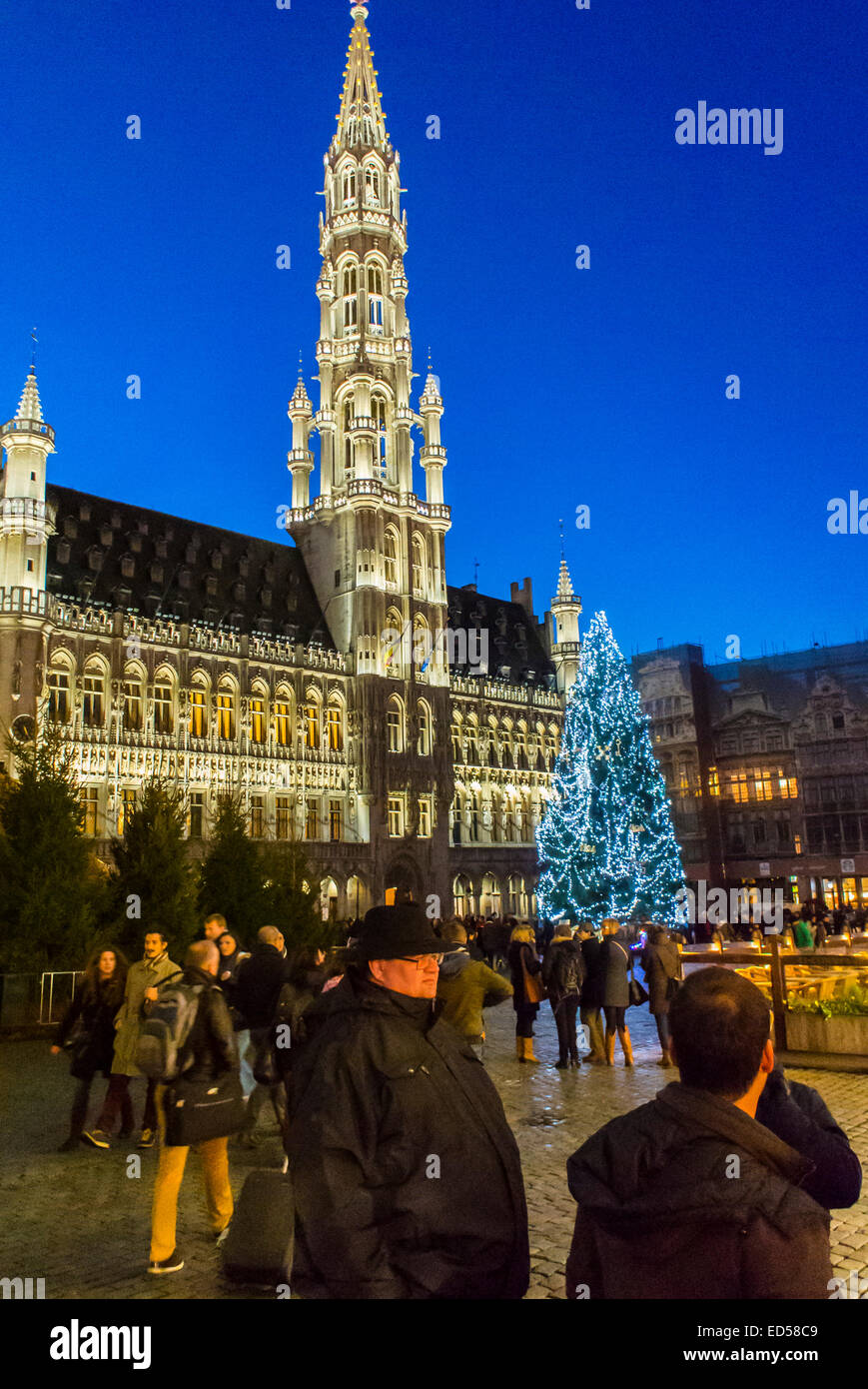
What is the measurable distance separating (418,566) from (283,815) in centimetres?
1546

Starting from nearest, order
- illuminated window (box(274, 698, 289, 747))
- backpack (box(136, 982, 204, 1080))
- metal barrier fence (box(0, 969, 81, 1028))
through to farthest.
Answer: backpack (box(136, 982, 204, 1080)), metal barrier fence (box(0, 969, 81, 1028)), illuminated window (box(274, 698, 289, 747))

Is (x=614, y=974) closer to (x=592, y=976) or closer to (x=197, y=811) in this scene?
(x=592, y=976)

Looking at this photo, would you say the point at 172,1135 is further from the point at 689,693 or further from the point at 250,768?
the point at 689,693

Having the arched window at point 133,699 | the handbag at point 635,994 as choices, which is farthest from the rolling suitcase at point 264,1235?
the arched window at point 133,699

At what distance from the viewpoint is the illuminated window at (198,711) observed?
4094 cm

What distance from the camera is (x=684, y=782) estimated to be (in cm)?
6122

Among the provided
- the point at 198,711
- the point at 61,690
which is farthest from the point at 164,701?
the point at 61,690

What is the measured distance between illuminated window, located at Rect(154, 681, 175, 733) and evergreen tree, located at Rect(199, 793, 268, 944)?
1557 centimetres

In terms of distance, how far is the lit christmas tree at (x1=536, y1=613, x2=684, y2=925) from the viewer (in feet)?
116

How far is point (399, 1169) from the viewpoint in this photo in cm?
305

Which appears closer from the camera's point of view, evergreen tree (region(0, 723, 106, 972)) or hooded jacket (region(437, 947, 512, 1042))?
hooded jacket (region(437, 947, 512, 1042))

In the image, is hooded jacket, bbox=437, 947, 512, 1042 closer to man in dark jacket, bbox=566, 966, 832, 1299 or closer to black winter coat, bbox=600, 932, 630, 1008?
black winter coat, bbox=600, 932, 630, 1008
